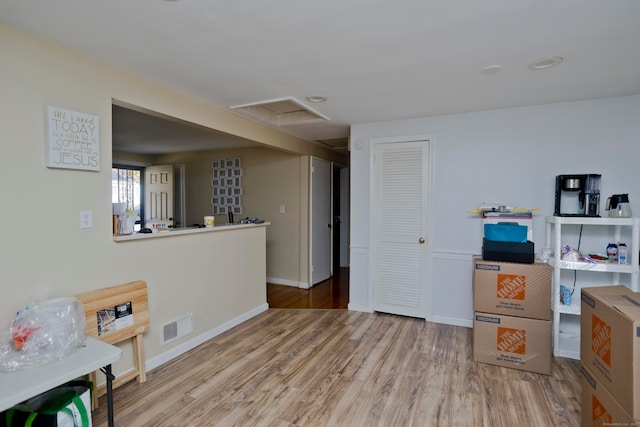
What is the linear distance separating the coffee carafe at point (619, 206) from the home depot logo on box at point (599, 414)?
5.54 ft

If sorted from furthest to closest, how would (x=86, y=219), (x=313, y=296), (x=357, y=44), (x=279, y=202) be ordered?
1. (x=279, y=202)
2. (x=313, y=296)
3. (x=86, y=219)
4. (x=357, y=44)

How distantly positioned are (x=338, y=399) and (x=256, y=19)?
2.39 meters

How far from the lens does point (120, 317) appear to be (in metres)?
2.24

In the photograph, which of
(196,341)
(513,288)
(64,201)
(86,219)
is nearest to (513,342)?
(513,288)

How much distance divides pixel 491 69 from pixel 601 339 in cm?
180

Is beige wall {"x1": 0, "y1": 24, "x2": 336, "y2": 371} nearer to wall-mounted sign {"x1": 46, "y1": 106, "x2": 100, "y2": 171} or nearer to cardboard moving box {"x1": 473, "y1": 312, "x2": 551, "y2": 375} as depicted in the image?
wall-mounted sign {"x1": 46, "y1": 106, "x2": 100, "y2": 171}

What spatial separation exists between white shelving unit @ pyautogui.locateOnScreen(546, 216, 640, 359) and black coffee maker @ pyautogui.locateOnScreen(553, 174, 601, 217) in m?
0.15

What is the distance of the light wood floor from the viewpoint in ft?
6.64

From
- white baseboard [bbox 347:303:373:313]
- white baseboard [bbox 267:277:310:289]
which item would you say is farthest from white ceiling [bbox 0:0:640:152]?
white baseboard [bbox 267:277:310:289]

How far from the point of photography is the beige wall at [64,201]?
1.79 metres

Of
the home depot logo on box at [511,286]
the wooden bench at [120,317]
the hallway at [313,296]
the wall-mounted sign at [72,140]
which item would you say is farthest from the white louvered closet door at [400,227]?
the wall-mounted sign at [72,140]

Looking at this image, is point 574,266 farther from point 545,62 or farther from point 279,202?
point 279,202

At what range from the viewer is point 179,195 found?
240 inches

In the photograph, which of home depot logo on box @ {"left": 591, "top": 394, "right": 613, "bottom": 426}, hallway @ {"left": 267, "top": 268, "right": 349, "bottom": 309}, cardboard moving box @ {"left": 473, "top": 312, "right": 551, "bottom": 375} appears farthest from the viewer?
hallway @ {"left": 267, "top": 268, "right": 349, "bottom": 309}
